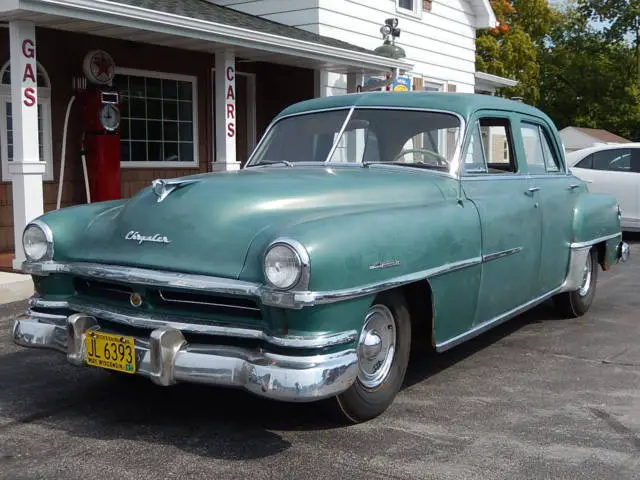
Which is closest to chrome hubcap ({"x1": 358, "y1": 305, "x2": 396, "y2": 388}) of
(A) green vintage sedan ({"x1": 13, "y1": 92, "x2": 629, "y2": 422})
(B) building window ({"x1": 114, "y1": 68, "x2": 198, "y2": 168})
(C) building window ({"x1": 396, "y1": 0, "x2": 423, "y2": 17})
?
(A) green vintage sedan ({"x1": 13, "y1": 92, "x2": 629, "y2": 422})

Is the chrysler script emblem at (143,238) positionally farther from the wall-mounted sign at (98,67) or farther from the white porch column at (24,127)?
the wall-mounted sign at (98,67)

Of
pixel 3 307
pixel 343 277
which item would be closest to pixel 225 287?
pixel 343 277

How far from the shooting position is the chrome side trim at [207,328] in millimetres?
3365

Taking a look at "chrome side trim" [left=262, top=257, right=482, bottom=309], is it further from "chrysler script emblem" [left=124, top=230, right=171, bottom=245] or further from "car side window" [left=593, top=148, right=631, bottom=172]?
"car side window" [left=593, top=148, right=631, bottom=172]

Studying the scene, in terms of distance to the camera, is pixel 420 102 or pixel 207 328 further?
pixel 420 102

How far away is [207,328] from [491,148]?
260 cm

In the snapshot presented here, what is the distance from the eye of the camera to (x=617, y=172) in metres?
12.1

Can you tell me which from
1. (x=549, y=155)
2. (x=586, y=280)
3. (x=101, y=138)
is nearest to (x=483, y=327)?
(x=549, y=155)

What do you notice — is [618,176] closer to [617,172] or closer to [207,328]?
[617,172]

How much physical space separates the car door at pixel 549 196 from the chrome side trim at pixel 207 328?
2430 mm

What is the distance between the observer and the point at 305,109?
5402 millimetres

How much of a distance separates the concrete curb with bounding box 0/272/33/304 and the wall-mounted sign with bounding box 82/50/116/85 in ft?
11.4

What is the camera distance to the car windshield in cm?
491

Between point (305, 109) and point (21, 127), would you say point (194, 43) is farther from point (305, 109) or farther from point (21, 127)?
point (305, 109)
